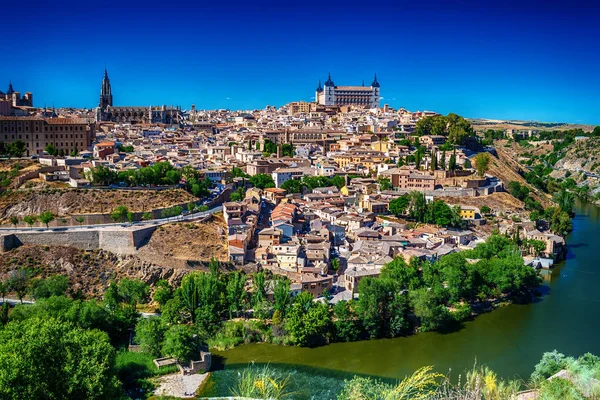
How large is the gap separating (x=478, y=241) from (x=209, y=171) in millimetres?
12378

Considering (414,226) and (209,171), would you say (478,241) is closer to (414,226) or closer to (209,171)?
(414,226)

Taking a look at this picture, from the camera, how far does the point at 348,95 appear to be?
57.8 meters

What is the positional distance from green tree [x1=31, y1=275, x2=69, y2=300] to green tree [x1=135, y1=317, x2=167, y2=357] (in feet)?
11.2

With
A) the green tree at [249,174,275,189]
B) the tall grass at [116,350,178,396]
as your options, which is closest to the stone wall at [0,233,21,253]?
the tall grass at [116,350,178,396]

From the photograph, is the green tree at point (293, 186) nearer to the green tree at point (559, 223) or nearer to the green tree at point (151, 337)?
the green tree at point (559, 223)

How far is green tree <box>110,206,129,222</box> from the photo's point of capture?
20.7 m

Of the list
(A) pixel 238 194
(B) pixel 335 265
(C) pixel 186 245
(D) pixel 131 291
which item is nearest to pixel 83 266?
(D) pixel 131 291

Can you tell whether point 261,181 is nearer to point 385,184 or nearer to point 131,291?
point 385,184

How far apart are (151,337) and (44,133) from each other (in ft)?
57.9

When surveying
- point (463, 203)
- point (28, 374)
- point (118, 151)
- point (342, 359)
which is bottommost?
point (342, 359)

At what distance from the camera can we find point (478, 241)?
2270 centimetres

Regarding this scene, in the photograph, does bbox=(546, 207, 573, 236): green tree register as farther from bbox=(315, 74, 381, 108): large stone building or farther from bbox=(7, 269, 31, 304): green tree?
bbox=(315, 74, 381, 108): large stone building

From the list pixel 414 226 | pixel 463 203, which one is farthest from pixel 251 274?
pixel 463 203

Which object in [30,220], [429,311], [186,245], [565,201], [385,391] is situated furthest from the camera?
[565,201]
